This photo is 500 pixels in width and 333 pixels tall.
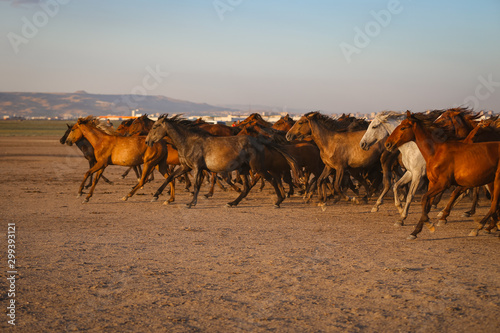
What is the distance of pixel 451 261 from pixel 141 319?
171 inches

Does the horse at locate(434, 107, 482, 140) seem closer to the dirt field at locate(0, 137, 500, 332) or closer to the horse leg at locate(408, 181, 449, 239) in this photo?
the dirt field at locate(0, 137, 500, 332)

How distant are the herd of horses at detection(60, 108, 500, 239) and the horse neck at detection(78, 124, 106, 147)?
0.03m

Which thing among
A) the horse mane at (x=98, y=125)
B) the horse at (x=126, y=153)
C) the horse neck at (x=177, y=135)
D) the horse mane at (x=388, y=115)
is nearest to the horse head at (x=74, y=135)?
the horse mane at (x=98, y=125)

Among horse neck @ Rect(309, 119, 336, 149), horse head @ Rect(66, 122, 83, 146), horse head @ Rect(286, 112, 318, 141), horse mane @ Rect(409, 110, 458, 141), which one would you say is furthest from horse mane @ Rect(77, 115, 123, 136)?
horse mane @ Rect(409, 110, 458, 141)

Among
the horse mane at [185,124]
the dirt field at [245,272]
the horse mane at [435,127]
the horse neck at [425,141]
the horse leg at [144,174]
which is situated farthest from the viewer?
the horse leg at [144,174]

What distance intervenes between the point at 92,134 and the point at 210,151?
3.48 meters

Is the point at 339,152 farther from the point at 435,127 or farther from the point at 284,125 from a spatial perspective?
the point at 284,125

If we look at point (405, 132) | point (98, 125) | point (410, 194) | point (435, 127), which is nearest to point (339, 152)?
point (410, 194)

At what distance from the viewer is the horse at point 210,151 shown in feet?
41.8

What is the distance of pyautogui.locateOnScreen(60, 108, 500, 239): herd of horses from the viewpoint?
29.3ft

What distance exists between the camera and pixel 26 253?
25.7 ft

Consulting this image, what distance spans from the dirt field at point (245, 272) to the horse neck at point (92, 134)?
2419 millimetres

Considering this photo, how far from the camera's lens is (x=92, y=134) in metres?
Result: 14.3

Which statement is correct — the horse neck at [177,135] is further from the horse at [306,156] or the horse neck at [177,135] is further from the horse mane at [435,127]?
the horse mane at [435,127]
